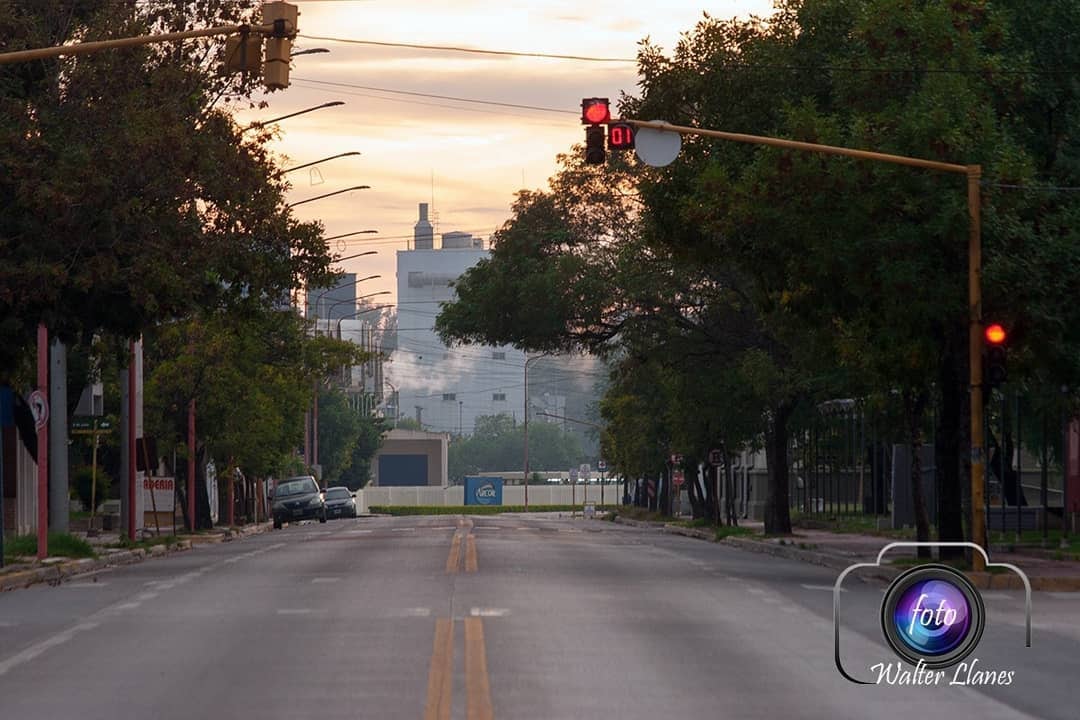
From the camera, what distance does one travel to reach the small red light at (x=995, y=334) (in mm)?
27531

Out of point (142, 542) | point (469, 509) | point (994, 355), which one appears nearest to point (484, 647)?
point (994, 355)

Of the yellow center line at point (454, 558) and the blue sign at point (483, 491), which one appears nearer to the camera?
the yellow center line at point (454, 558)

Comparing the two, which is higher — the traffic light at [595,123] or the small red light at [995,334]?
the traffic light at [595,123]

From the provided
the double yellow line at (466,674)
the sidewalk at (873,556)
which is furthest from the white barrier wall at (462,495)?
the double yellow line at (466,674)

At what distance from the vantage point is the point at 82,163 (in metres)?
28.2

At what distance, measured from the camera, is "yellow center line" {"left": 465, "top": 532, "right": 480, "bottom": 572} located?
29172mm

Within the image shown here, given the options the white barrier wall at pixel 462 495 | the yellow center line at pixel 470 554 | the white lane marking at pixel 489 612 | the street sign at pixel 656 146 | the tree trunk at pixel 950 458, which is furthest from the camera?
the white barrier wall at pixel 462 495

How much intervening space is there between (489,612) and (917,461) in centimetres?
1680

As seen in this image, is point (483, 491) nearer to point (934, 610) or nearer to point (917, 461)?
point (917, 461)

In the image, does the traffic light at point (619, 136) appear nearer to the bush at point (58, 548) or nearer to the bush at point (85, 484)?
the bush at point (58, 548)

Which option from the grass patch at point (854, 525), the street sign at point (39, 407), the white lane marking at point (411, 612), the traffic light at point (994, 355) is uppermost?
the traffic light at point (994, 355)

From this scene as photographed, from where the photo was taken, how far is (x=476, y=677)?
14695 mm

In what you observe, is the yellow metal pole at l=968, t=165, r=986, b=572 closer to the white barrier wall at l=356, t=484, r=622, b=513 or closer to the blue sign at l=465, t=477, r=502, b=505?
the blue sign at l=465, t=477, r=502, b=505

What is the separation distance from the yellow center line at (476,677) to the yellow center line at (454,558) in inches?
371
